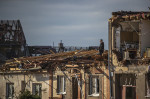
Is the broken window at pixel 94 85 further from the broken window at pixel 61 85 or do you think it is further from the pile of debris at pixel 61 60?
the broken window at pixel 61 85

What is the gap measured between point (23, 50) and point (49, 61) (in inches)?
800

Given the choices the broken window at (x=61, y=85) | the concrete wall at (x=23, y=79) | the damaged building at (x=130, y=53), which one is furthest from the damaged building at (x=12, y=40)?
the damaged building at (x=130, y=53)

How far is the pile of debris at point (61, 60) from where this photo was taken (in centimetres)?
3167

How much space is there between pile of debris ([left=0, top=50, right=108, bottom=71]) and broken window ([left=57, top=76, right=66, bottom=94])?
1.16m

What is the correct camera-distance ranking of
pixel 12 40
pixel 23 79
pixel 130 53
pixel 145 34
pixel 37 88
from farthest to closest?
pixel 12 40 → pixel 23 79 → pixel 37 88 → pixel 130 53 → pixel 145 34

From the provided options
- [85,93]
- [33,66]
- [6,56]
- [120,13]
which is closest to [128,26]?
[120,13]

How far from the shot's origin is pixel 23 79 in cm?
3750

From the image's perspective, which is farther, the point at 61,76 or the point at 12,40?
the point at 12,40

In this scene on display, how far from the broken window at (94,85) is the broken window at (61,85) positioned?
3.07 meters

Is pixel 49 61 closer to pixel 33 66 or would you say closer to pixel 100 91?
pixel 33 66

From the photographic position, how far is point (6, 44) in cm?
5278

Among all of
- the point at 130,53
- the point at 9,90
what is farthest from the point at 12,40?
the point at 130,53

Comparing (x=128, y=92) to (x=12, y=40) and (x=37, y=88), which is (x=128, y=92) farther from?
(x=12, y=40)

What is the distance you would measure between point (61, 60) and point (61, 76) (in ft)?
6.33
